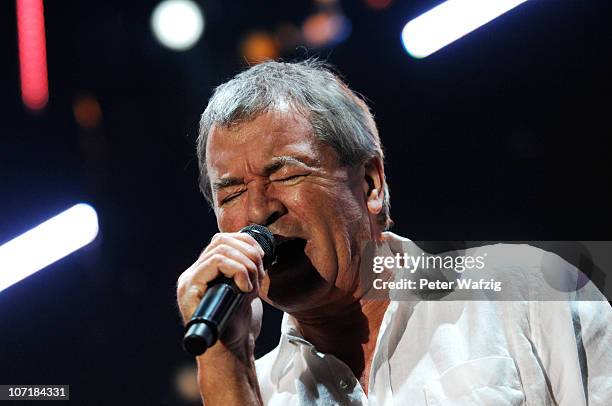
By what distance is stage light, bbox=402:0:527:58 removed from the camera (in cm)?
257

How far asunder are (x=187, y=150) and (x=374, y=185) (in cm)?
95

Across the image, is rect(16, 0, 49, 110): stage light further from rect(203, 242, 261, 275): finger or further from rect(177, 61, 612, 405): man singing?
rect(203, 242, 261, 275): finger

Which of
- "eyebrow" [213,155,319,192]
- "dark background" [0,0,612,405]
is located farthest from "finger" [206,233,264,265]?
"dark background" [0,0,612,405]

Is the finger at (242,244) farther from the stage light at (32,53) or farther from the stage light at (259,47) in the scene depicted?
the stage light at (32,53)

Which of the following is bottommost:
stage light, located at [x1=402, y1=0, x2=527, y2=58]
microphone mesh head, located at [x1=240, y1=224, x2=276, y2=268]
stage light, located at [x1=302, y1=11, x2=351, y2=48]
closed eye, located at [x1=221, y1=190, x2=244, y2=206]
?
microphone mesh head, located at [x1=240, y1=224, x2=276, y2=268]

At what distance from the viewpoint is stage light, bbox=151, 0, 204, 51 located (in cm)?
278

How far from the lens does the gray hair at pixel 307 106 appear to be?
76.7 inches

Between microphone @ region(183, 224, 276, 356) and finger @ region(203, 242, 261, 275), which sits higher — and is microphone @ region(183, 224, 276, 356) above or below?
below

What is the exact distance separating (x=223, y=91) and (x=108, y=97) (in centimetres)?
88

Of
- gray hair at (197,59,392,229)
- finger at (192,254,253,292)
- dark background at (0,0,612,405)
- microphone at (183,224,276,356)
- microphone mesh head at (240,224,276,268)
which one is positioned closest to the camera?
microphone at (183,224,276,356)

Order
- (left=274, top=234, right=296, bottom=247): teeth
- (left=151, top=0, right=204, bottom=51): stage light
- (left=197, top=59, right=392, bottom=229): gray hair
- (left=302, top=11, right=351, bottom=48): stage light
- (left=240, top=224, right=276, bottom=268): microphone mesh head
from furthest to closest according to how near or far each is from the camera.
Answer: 1. (left=151, top=0, right=204, bottom=51): stage light
2. (left=302, top=11, right=351, bottom=48): stage light
3. (left=197, top=59, right=392, bottom=229): gray hair
4. (left=274, top=234, right=296, bottom=247): teeth
5. (left=240, top=224, right=276, bottom=268): microphone mesh head

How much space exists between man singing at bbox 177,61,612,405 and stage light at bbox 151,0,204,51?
738 millimetres

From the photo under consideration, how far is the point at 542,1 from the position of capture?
2.56 metres

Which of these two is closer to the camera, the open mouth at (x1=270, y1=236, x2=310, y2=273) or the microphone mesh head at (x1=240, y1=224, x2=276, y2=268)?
the microphone mesh head at (x1=240, y1=224, x2=276, y2=268)
